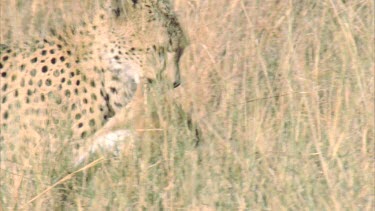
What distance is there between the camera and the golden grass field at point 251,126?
3475mm

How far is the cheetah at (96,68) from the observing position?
4.05m

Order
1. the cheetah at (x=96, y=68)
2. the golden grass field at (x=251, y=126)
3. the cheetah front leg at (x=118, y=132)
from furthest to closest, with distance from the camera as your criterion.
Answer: the cheetah at (x=96, y=68) < the cheetah front leg at (x=118, y=132) < the golden grass field at (x=251, y=126)

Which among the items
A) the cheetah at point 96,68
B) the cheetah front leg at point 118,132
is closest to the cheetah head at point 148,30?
the cheetah at point 96,68

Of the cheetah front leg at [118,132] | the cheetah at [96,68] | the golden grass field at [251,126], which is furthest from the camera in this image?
the cheetah at [96,68]

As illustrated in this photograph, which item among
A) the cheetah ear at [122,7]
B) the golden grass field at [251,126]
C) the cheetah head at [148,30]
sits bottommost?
the golden grass field at [251,126]

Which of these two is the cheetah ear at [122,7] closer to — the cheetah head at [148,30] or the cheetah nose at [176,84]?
the cheetah head at [148,30]

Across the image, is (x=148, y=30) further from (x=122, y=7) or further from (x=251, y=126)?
(x=251, y=126)

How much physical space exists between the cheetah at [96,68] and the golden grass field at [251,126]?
8.8 inches

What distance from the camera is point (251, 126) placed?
3.84 meters

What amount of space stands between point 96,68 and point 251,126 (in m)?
0.69

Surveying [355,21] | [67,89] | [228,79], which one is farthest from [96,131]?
[355,21]

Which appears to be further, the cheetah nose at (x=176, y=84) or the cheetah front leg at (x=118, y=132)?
the cheetah nose at (x=176, y=84)

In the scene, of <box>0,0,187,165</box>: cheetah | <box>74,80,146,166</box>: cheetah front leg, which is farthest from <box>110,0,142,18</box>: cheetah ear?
<box>74,80,146,166</box>: cheetah front leg

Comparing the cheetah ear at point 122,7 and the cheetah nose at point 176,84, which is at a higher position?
the cheetah ear at point 122,7
